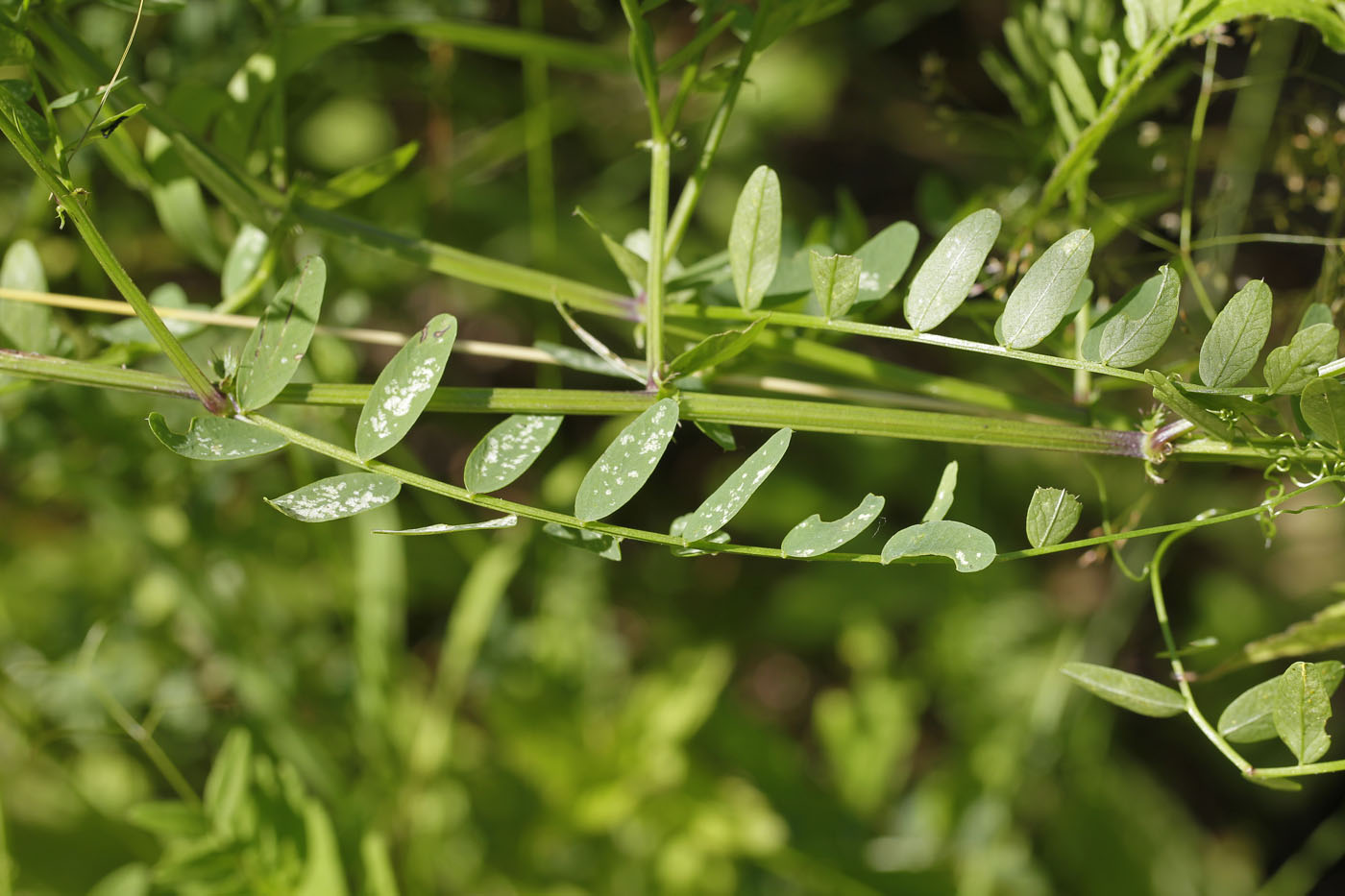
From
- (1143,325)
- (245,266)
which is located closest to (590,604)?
(245,266)

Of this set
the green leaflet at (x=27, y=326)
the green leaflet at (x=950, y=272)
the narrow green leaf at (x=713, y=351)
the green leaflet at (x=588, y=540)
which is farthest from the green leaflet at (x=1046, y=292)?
the green leaflet at (x=27, y=326)

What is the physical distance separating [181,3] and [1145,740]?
1748 mm

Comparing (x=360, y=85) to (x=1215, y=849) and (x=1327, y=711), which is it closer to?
(x=1327, y=711)

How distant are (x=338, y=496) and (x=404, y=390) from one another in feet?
0.22

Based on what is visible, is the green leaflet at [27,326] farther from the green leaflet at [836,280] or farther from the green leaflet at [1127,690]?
the green leaflet at [1127,690]

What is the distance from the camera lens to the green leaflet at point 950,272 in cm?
53

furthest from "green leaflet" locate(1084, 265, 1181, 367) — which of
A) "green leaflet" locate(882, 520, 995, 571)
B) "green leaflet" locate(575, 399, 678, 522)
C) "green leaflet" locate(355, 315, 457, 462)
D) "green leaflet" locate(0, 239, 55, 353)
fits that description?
"green leaflet" locate(0, 239, 55, 353)

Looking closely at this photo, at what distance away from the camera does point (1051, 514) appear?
507mm

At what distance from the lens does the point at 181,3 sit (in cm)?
61

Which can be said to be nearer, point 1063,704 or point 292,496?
point 292,496

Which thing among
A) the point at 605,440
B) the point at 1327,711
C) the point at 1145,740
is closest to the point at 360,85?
the point at 605,440

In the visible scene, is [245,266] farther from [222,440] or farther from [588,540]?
[588,540]

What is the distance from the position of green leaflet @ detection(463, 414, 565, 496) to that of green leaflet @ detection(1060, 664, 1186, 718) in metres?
0.32

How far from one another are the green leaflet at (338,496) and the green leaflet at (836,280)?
0.83 feet
